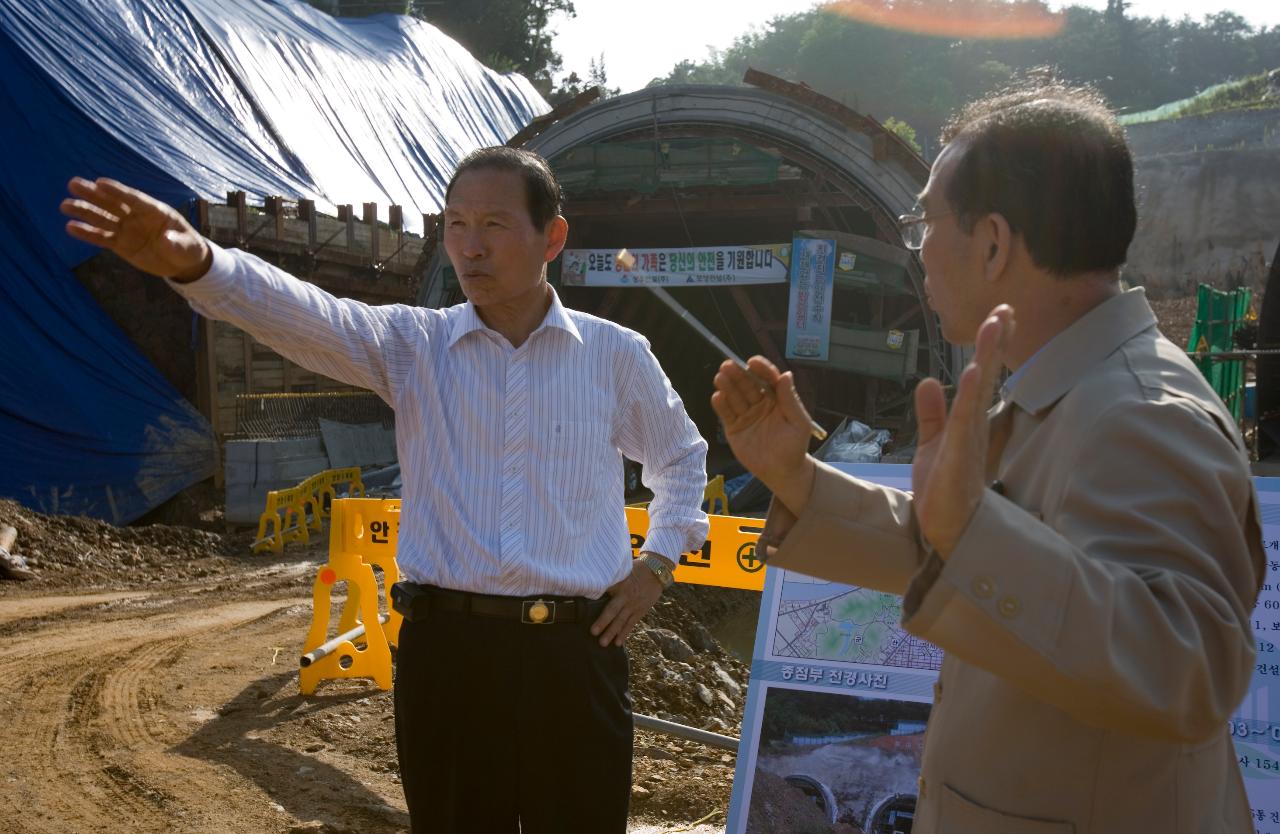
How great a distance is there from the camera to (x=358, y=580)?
686 centimetres

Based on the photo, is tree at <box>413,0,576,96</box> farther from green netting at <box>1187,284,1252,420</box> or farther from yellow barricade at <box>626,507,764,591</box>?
yellow barricade at <box>626,507,764,591</box>

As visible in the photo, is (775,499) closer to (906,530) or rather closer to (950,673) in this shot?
(906,530)

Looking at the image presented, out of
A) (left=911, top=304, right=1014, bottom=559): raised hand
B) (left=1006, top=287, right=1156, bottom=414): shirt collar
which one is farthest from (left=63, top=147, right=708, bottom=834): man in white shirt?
(left=911, top=304, right=1014, bottom=559): raised hand

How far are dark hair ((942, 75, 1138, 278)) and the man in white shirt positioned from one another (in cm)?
154

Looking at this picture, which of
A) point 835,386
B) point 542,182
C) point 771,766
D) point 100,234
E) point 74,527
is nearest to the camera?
point 100,234

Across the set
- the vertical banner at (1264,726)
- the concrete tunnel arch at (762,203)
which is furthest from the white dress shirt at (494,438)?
the concrete tunnel arch at (762,203)

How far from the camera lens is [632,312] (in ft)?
63.7

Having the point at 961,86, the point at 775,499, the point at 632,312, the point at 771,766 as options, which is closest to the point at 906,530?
the point at 775,499

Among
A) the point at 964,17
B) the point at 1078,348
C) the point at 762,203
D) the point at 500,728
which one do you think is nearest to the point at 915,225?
the point at 1078,348

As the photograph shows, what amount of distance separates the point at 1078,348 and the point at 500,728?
5.88 ft

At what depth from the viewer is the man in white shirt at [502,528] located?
2.88m

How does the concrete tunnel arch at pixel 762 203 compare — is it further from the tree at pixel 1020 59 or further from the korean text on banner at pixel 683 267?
the tree at pixel 1020 59

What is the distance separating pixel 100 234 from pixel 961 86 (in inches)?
3345

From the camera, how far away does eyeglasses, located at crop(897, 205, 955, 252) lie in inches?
72.2
